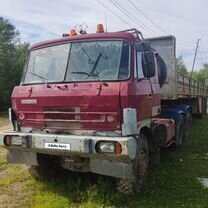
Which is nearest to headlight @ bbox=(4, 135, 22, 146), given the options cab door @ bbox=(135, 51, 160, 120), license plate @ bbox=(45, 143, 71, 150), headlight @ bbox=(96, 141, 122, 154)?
license plate @ bbox=(45, 143, 71, 150)

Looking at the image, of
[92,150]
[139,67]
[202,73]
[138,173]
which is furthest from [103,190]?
[202,73]

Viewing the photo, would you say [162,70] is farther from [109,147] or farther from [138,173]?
[109,147]

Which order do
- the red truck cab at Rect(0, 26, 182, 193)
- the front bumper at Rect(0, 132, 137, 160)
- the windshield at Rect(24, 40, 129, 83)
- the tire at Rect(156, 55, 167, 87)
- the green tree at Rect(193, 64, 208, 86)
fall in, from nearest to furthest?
the front bumper at Rect(0, 132, 137, 160), the red truck cab at Rect(0, 26, 182, 193), the windshield at Rect(24, 40, 129, 83), the tire at Rect(156, 55, 167, 87), the green tree at Rect(193, 64, 208, 86)

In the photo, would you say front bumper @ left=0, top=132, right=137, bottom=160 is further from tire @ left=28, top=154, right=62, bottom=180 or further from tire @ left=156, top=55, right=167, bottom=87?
tire @ left=156, top=55, right=167, bottom=87

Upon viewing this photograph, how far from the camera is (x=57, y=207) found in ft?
15.7

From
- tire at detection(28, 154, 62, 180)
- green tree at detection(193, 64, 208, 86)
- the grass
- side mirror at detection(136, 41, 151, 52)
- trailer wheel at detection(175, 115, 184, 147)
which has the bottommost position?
the grass

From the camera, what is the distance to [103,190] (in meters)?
5.16

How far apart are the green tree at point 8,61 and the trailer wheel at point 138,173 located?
2306 cm

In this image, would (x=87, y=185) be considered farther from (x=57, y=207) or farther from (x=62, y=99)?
(x=62, y=99)

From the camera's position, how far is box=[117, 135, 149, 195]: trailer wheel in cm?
493

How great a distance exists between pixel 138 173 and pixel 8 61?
81.0 feet

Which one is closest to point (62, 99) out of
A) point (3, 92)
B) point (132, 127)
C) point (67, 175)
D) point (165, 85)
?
point (132, 127)

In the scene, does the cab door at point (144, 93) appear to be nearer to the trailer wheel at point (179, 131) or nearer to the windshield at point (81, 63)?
the windshield at point (81, 63)

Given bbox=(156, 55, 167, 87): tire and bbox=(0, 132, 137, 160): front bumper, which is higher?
bbox=(156, 55, 167, 87): tire
